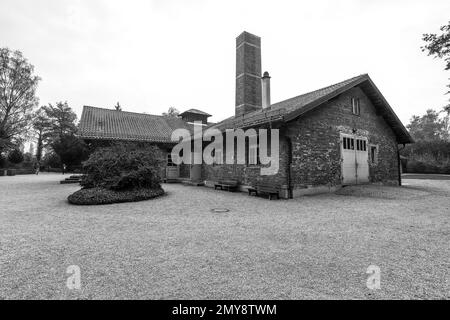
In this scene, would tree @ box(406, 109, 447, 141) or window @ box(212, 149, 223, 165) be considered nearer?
window @ box(212, 149, 223, 165)

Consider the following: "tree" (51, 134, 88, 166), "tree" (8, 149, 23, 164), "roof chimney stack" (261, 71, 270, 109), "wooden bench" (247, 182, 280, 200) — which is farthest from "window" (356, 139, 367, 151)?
"tree" (8, 149, 23, 164)

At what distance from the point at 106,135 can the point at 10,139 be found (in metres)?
26.2

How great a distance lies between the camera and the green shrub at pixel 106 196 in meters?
8.31

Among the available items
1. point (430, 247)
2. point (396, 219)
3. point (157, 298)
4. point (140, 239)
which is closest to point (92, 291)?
point (157, 298)

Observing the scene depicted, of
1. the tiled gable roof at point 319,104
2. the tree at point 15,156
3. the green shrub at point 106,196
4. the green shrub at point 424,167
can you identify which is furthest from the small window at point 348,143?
the tree at point 15,156

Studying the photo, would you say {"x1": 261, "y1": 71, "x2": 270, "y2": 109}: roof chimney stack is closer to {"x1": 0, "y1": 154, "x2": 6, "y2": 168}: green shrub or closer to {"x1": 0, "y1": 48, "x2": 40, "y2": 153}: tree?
{"x1": 0, "y1": 48, "x2": 40, "y2": 153}: tree

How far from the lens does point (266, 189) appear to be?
32.0ft

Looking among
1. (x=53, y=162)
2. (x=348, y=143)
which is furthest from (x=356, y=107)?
(x=53, y=162)

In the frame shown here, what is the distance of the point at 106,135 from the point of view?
1681 centimetres

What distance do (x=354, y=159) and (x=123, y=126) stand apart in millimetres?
17574

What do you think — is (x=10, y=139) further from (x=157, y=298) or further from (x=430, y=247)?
(x=430, y=247)

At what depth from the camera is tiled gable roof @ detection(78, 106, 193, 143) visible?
17.0m

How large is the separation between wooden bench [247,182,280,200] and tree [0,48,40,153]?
1431 inches

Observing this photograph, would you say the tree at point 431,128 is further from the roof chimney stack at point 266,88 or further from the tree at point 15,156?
the tree at point 15,156
